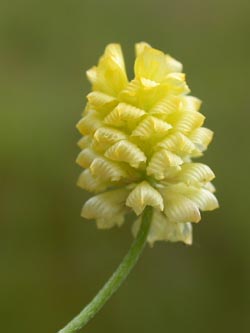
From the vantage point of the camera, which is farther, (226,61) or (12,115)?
(226,61)

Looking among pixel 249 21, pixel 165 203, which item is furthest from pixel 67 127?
pixel 165 203

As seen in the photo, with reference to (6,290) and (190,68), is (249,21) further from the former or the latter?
(6,290)

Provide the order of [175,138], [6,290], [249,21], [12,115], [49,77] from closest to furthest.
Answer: [175,138], [6,290], [12,115], [49,77], [249,21]

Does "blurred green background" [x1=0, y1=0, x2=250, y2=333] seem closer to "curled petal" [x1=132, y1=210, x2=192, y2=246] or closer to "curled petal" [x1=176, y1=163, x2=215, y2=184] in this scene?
"curled petal" [x1=132, y1=210, x2=192, y2=246]

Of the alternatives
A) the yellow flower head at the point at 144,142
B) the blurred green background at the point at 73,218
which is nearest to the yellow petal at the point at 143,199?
the yellow flower head at the point at 144,142

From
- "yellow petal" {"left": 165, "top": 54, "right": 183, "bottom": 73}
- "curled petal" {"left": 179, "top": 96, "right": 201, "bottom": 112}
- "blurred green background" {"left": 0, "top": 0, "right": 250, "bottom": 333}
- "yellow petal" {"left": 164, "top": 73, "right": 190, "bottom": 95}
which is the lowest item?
"blurred green background" {"left": 0, "top": 0, "right": 250, "bottom": 333}

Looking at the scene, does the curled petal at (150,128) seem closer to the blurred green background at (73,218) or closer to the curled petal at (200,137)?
the curled petal at (200,137)

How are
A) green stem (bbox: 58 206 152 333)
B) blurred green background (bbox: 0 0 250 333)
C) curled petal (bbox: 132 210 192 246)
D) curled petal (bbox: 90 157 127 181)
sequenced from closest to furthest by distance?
green stem (bbox: 58 206 152 333)
curled petal (bbox: 90 157 127 181)
curled petal (bbox: 132 210 192 246)
blurred green background (bbox: 0 0 250 333)

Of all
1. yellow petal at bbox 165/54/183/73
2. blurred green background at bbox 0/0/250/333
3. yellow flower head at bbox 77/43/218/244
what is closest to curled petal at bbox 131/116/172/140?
yellow flower head at bbox 77/43/218/244
